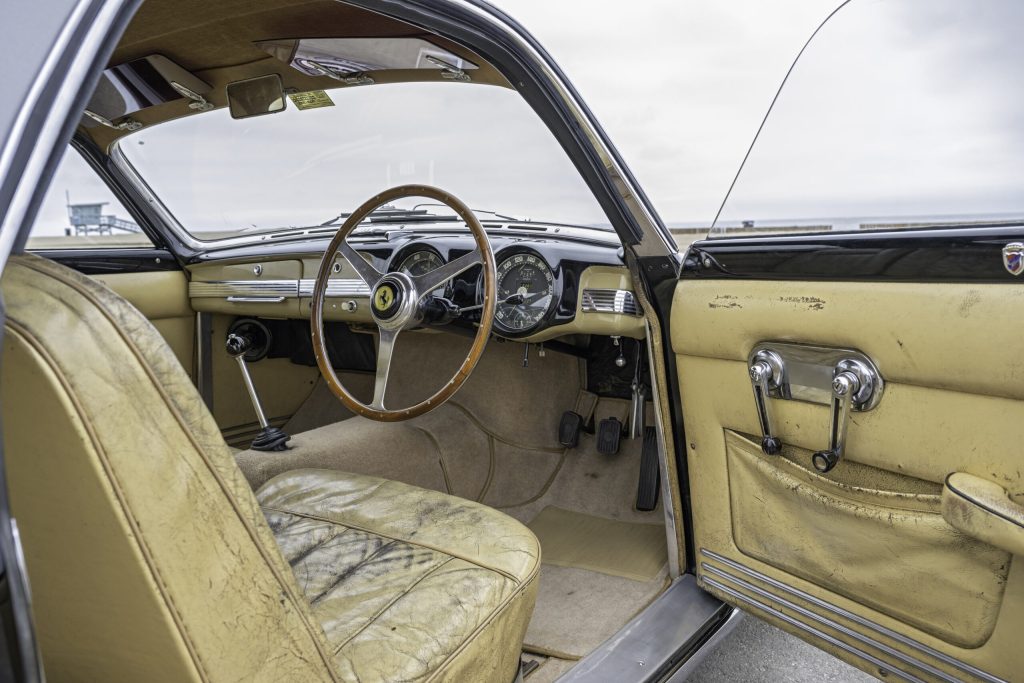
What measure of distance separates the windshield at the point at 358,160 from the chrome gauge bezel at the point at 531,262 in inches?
6.5

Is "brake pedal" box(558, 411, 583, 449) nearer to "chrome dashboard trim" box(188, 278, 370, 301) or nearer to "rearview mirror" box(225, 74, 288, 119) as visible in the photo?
"chrome dashboard trim" box(188, 278, 370, 301)

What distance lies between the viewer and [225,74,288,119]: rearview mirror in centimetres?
202

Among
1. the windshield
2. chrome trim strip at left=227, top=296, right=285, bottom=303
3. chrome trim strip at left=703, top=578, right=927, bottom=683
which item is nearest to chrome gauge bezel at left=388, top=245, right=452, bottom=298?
the windshield

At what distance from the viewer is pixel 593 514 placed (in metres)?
2.62

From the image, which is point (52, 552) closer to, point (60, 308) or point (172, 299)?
point (60, 308)

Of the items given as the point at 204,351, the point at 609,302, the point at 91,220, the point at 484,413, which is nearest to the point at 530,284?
the point at 609,302

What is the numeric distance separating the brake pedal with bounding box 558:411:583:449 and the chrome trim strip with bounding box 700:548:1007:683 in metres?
0.92

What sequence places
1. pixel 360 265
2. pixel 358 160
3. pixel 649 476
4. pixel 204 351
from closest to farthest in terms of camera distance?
pixel 360 265 → pixel 649 476 → pixel 358 160 → pixel 204 351

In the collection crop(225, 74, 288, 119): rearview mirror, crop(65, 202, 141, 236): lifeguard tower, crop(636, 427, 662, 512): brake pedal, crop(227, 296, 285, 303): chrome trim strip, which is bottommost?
crop(636, 427, 662, 512): brake pedal

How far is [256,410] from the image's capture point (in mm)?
2971

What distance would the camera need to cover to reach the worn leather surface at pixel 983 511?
1.21 meters

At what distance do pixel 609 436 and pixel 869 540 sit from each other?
1243 millimetres

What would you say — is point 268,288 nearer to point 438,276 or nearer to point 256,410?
point 256,410

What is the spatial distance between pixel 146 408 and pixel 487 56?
3.52ft
